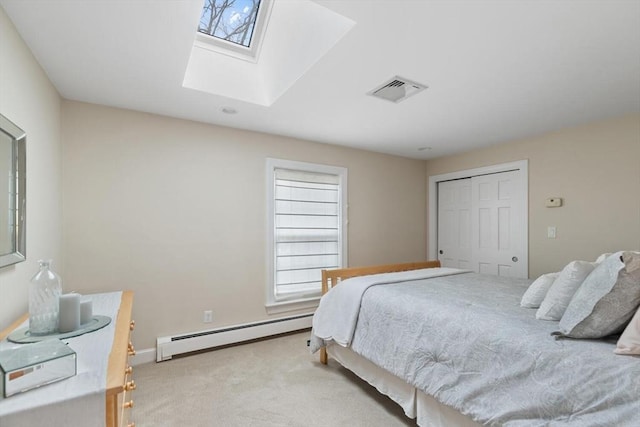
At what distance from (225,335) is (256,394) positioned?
933 mm

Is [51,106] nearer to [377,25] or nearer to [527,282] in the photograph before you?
[377,25]

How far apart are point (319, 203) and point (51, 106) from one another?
2593 millimetres

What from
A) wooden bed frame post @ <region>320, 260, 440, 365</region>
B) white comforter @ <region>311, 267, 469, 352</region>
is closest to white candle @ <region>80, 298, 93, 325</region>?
white comforter @ <region>311, 267, 469, 352</region>

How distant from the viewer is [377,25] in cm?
155

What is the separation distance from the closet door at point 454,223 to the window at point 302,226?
1.67m

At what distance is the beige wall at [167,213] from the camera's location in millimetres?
2514

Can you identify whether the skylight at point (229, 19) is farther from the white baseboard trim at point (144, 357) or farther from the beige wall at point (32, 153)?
the white baseboard trim at point (144, 357)

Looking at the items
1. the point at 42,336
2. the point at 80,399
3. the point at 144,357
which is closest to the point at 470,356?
the point at 80,399

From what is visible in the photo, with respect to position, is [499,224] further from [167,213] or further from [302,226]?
[167,213]

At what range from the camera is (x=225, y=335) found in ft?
9.83

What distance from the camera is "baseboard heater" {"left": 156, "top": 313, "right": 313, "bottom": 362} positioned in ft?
8.95

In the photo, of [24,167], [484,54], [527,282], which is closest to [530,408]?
[527,282]

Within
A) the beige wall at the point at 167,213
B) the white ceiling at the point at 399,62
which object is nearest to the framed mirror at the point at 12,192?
the white ceiling at the point at 399,62

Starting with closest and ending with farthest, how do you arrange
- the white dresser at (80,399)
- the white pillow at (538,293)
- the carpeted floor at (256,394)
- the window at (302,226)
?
1. the white dresser at (80,399)
2. the white pillow at (538,293)
3. the carpeted floor at (256,394)
4. the window at (302,226)
